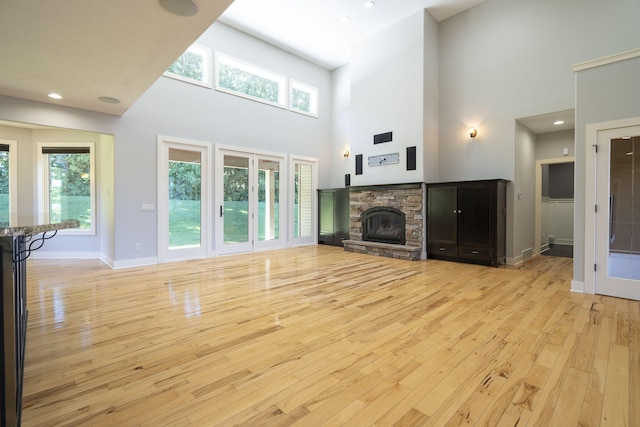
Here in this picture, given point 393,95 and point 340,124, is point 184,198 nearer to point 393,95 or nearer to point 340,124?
point 340,124

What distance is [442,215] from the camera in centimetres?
583

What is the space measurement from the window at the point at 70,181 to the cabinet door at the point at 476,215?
24.3 feet

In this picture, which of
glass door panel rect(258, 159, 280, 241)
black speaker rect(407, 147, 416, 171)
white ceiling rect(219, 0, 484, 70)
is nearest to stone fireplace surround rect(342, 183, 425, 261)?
black speaker rect(407, 147, 416, 171)

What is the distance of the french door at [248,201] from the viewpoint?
20.7ft

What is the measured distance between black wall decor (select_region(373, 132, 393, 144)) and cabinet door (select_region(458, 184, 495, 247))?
6.06 feet

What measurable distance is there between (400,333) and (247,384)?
1.31 meters

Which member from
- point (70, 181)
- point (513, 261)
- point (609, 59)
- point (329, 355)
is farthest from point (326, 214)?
point (329, 355)

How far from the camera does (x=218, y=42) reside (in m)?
6.24

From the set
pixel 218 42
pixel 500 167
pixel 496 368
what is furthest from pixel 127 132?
pixel 500 167

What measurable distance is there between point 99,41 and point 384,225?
5.51m

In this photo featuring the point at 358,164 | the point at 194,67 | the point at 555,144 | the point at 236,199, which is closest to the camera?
the point at 194,67

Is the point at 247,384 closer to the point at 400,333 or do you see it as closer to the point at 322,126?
the point at 400,333

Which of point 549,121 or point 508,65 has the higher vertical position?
point 508,65

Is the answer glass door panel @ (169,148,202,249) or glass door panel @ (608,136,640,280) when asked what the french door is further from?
glass door panel @ (608,136,640,280)
